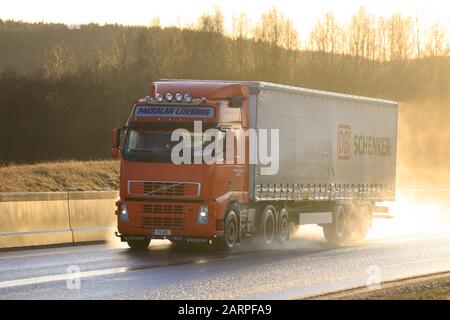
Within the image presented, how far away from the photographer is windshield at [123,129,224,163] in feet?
69.7

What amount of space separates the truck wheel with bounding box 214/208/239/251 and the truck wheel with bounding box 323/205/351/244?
228 inches

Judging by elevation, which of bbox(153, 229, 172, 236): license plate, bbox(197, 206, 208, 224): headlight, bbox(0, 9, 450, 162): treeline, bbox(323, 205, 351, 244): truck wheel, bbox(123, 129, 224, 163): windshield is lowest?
bbox(323, 205, 351, 244): truck wheel

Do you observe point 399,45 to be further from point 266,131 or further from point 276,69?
point 266,131

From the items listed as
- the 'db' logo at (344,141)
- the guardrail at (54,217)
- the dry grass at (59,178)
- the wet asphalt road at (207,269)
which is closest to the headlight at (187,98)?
the wet asphalt road at (207,269)

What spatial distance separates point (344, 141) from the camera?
27812 mm

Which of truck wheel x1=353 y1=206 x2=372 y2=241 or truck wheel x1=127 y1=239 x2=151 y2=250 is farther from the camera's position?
truck wheel x1=353 y1=206 x2=372 y2=241

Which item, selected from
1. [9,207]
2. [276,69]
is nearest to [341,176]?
[9,207]

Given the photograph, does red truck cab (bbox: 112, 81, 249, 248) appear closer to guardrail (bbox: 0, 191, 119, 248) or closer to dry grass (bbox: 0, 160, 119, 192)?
guardrail (bbox: 0, 191, 119, 248)

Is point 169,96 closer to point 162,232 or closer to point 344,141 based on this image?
point 162,232

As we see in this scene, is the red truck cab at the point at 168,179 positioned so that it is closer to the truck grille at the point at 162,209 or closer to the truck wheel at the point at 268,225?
the truck grille at the point at 162,209

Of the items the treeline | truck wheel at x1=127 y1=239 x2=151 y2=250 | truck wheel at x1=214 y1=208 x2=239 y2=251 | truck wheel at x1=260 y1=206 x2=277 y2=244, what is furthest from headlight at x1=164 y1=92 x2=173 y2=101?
the treeline

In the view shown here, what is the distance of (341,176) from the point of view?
2753 cm

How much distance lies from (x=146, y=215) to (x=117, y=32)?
14984cm

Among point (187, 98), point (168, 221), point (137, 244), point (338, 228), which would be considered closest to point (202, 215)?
point (168, 221)
